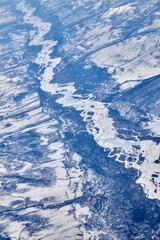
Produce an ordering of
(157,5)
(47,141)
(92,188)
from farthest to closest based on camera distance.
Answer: (157,5)
(47,141)
(92,188)

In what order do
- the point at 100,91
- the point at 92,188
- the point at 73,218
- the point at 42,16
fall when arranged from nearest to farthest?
the point at 73,218, the point at 92,188, the point at 100,91, the point at 42,16

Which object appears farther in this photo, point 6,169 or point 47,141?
point 47,141

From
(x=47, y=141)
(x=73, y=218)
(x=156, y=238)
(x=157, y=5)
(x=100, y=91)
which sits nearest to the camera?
(x=156, y=238)

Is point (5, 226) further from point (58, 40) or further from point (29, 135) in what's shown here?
point (58, 40)

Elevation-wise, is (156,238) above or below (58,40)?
below

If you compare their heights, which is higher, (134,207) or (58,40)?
(58,40)

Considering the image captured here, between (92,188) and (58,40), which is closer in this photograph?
(92,188)

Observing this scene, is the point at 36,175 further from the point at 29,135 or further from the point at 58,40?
the point at 58,40

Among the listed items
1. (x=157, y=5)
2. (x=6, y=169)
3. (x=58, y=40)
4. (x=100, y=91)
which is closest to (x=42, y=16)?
(x=58, y=40)


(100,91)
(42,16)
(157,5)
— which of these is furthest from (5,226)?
(42,16)
